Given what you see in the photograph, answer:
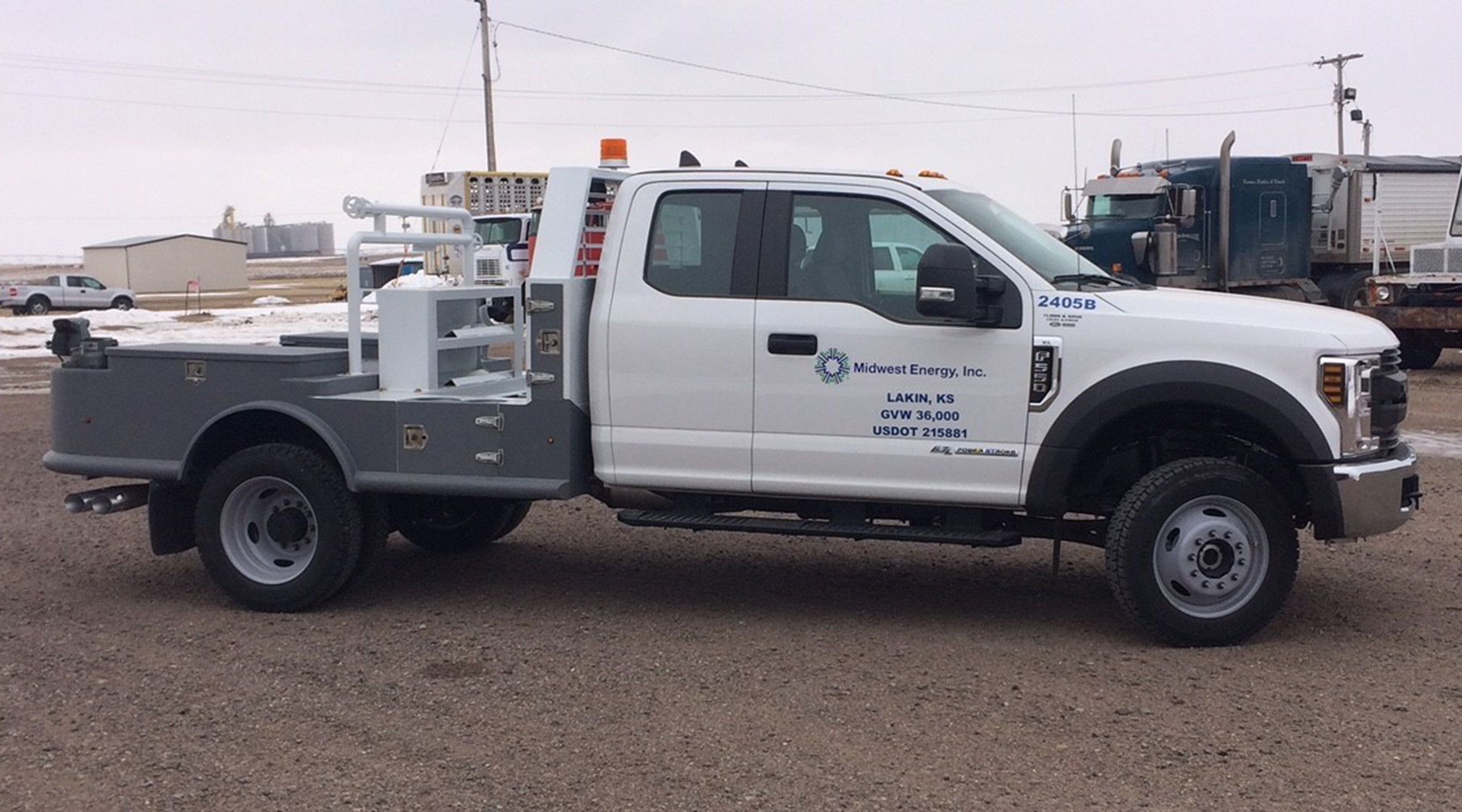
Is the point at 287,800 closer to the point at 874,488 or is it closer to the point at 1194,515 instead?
the point at 874,488

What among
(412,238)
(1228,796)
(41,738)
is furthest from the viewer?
(412,238)

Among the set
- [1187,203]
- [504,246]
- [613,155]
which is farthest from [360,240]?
[1187,203]

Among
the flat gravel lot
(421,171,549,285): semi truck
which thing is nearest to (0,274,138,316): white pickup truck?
(421,171,549,285): semi truck

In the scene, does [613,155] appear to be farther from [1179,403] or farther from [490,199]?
[490,199]

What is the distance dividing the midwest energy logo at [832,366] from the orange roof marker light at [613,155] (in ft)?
5.38

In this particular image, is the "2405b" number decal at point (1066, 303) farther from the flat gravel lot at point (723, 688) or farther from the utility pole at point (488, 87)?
the utility pole at point (488, 87)

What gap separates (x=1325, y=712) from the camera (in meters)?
5.70

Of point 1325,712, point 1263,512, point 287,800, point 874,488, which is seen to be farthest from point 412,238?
point 1325,712

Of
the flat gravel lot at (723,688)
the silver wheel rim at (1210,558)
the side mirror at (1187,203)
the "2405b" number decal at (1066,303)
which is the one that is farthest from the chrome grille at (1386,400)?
the side mirror at (1187,203)

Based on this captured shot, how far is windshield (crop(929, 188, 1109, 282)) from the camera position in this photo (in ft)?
22.7

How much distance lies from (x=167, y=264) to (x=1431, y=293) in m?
82.0

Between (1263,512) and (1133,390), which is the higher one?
A: (1133,390)

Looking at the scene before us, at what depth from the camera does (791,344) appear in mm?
6895

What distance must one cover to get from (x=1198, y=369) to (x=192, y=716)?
4.41 m
